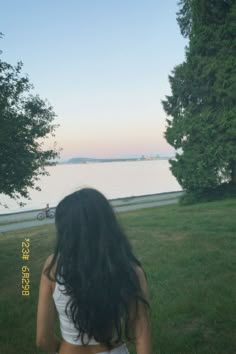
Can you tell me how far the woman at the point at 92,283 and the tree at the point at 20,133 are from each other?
7.01 metres

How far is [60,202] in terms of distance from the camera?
194 cm

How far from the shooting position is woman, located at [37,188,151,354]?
6.13 ft

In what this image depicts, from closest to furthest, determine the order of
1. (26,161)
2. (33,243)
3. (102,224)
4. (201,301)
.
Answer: (102,224), (201,301), (26,161), (33,243)

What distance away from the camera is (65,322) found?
1.97m

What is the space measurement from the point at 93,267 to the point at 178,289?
4933 millimetres

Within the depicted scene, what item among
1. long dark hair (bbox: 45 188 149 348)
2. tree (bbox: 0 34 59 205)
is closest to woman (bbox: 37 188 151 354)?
long dark hair (bbox: 45 188 149 348)

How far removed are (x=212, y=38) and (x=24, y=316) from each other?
1941 cm

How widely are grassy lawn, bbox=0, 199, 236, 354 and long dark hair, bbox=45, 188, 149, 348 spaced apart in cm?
42

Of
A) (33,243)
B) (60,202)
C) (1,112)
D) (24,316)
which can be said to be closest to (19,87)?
(1,112)

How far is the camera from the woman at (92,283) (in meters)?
1.87

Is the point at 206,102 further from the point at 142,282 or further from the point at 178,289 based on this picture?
the point at 142,282

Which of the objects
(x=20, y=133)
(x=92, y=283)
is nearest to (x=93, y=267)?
(x=92, y=283)

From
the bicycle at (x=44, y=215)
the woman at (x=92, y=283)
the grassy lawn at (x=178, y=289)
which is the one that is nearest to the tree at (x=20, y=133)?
the grassy lawn at (x=178, y=289)

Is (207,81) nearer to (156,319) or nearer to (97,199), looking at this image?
(156,319)
